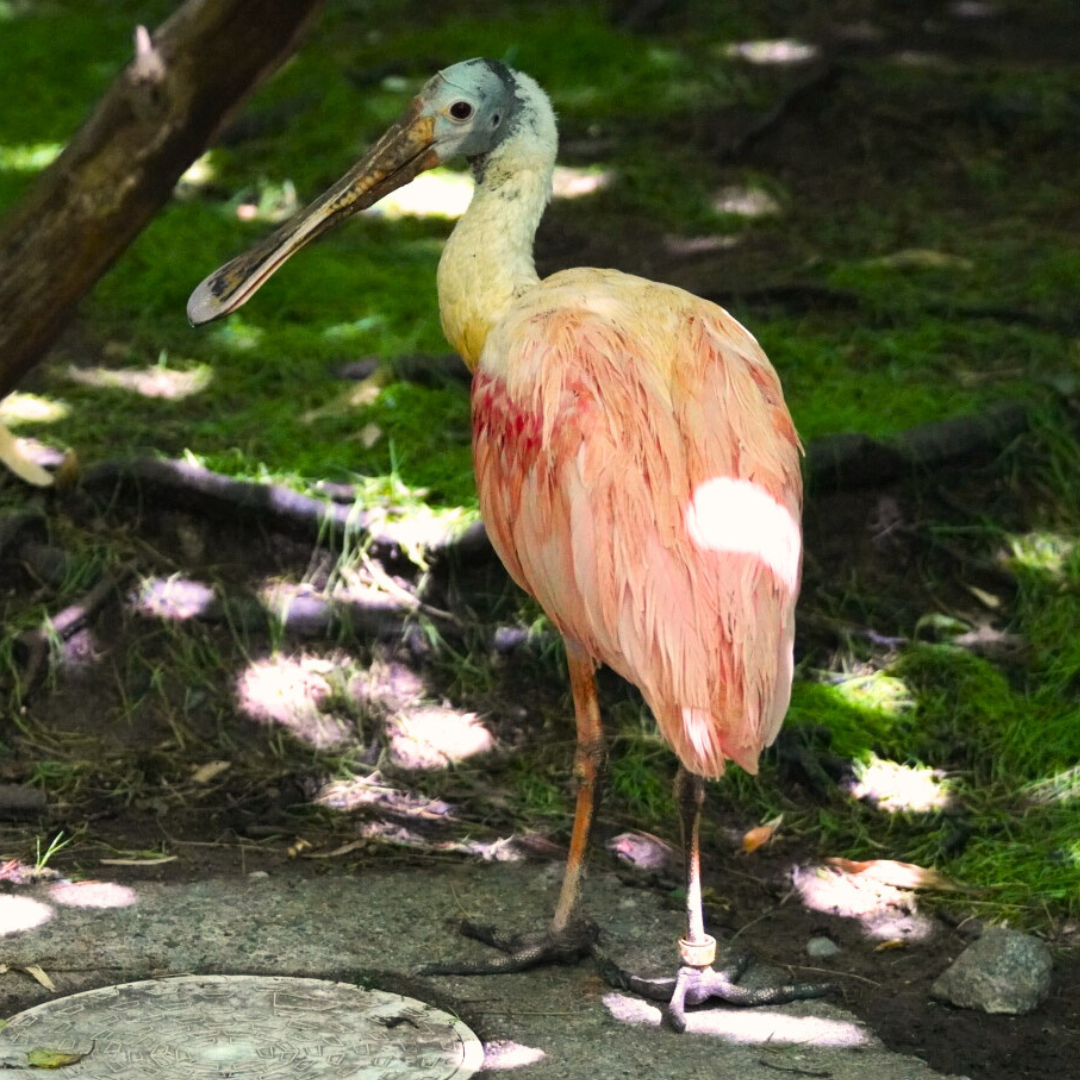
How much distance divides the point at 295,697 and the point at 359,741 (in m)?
0.24

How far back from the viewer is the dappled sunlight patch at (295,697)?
5.50 metres

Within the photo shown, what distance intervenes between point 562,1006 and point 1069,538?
292 centimetres

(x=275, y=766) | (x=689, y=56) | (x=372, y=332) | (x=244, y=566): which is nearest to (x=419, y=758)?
(x=275, y=766)

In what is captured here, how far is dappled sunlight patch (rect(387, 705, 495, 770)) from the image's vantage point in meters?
5.46

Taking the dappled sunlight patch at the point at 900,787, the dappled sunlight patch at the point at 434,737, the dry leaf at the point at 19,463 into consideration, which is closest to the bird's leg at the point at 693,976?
the dappled sunlight patch at the point at 900,787

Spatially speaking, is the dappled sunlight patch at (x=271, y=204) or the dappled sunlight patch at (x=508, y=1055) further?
the dappled sunlight patch at (x=271, y=204)

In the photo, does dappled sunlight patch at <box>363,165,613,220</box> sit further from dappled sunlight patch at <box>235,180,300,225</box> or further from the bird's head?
the bird's head

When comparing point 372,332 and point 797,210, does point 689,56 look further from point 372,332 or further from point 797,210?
point 372,332

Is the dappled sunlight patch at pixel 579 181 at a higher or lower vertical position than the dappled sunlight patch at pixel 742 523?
lower

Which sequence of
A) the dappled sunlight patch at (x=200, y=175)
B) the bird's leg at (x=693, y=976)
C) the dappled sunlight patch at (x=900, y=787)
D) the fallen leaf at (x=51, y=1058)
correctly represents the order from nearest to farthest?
the fallen leaf at (x=51, y=1058)
the bird's leg at (x=693, y=976)
the dappled sunlight patch at (x=900, y=787)
the dappled sunlight patch at (x=200, y=175)

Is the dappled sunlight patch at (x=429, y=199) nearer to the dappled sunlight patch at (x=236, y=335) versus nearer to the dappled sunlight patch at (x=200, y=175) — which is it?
the dappled sunlight patch at (x=200, y=175)

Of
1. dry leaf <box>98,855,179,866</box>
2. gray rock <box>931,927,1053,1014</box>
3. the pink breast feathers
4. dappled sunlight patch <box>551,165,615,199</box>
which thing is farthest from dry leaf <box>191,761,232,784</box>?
dappled sunlight patch <box>551,165,615,199</box>

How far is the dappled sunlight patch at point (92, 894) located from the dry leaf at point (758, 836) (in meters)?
1.67

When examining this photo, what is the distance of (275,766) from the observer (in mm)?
5371
